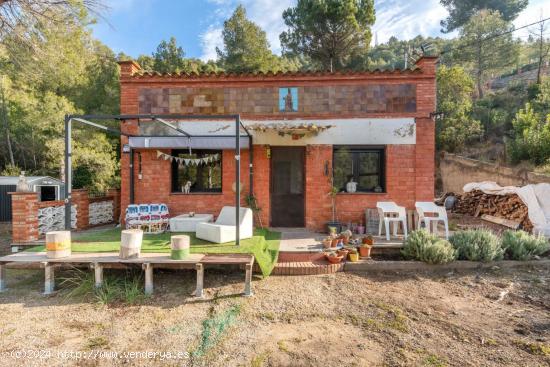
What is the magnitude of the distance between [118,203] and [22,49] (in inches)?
189

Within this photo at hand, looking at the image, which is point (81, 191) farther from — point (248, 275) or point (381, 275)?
point (381, 275)

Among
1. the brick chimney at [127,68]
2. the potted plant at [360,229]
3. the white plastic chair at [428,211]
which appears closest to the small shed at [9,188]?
the brick chimney at [127,68]

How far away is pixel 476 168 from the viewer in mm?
12469

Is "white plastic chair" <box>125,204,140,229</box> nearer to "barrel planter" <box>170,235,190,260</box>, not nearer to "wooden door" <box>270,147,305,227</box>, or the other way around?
"barrel planter" <box>170,235,190,260</box>

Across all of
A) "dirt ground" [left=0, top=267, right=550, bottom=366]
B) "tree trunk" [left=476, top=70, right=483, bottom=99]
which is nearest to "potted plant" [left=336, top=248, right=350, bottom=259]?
"dirt ground" [left=0, top=267, right=550, bottom=366]

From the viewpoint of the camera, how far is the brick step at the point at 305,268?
539cm

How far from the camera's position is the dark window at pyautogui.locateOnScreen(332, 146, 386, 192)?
7867 mm

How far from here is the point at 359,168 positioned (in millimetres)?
7906

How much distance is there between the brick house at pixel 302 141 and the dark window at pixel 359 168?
0.03 metres

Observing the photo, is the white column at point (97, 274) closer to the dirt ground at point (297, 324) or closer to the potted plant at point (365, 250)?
the dirt ground at point (297, 324)

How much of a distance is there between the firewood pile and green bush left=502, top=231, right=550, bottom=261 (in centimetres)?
194

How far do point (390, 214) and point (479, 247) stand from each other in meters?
1.98

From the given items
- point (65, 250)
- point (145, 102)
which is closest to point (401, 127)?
point (145, 102)

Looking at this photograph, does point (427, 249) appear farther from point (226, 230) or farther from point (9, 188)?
point (9, 188)
